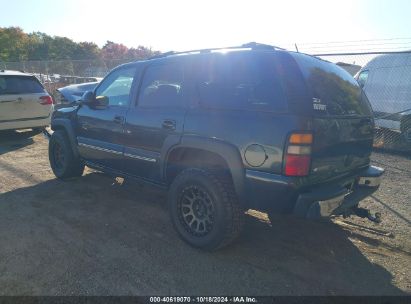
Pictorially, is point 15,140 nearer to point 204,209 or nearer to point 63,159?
point 63,159

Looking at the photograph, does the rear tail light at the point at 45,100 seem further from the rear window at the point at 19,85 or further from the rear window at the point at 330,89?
the rear window at the point at 330,89

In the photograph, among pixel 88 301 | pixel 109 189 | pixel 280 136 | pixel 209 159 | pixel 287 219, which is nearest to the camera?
pixel 88 301

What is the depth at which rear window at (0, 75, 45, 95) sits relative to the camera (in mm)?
7801

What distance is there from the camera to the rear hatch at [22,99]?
7.74 m

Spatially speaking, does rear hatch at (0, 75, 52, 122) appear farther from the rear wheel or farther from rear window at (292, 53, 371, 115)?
rear window at (292, 53, 371, 115)

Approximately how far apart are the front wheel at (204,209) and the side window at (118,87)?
1465 millimetres

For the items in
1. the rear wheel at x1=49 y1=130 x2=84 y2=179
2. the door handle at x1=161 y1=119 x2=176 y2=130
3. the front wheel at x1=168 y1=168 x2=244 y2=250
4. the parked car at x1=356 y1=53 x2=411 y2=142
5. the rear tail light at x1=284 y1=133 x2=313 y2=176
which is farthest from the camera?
the parked car at x1=356 y1=53 x2=411 y2=142

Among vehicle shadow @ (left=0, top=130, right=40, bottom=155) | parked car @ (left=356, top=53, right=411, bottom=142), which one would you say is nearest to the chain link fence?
parked car @ (left=356, top=53, right=411, bottom=142)

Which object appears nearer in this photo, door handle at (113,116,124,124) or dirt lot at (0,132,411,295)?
dirt lot at (0,132,411,295)

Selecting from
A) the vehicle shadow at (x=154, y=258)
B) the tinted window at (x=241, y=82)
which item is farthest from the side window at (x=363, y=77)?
the tinted window at (x=241, y=82)

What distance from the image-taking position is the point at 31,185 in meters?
5.36

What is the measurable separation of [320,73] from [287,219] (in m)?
1.88

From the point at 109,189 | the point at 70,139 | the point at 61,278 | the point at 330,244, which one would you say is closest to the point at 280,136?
the point at 330,244

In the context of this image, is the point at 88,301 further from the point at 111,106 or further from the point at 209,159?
the point at 111,106
